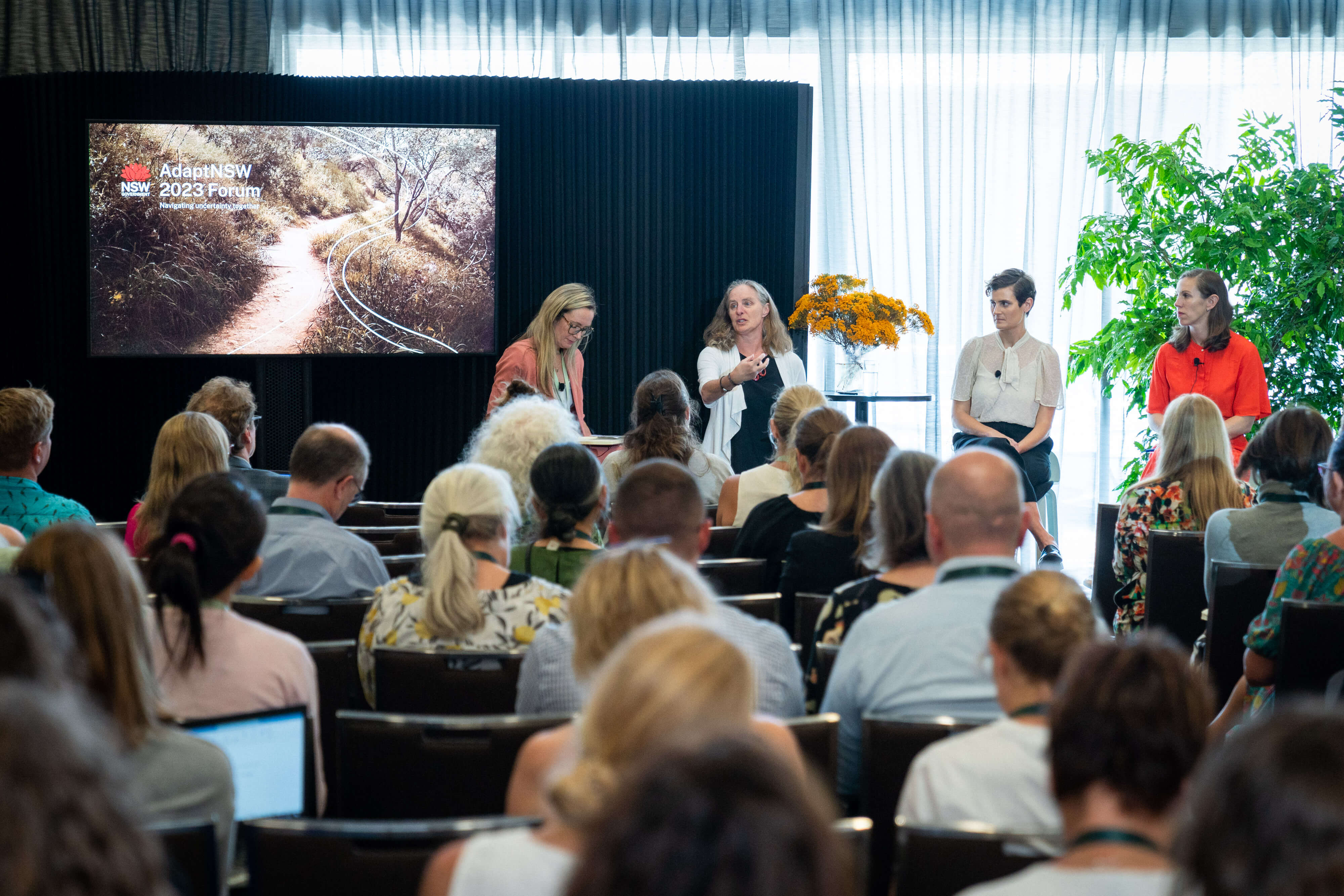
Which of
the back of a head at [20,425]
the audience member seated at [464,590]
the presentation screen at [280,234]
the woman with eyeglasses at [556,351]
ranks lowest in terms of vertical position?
the audience member seated at [464,590]

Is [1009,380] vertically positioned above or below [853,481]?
above

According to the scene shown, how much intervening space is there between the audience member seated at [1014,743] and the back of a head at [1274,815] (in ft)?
2.23

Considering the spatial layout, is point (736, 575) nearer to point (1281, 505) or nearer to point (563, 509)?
point (563, 509)

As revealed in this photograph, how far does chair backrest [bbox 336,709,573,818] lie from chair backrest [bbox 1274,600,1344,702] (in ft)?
5.68

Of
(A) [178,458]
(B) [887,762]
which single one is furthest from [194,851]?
(A) [178,458]

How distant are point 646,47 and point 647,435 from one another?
3840mm

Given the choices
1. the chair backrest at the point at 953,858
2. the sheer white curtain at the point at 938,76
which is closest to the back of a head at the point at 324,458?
the chair backrest at the point at 953,858

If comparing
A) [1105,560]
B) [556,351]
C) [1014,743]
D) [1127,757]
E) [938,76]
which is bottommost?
[1105,560]

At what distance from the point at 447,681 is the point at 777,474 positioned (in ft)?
6.35

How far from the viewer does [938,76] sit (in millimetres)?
7027

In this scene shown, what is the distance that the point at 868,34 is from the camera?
704 cm

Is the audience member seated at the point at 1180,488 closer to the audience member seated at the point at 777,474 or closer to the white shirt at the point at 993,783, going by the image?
the audience member seated at the point at 777,474

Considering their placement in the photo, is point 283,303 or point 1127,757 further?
point 283,303

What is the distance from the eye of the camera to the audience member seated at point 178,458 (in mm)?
3293
